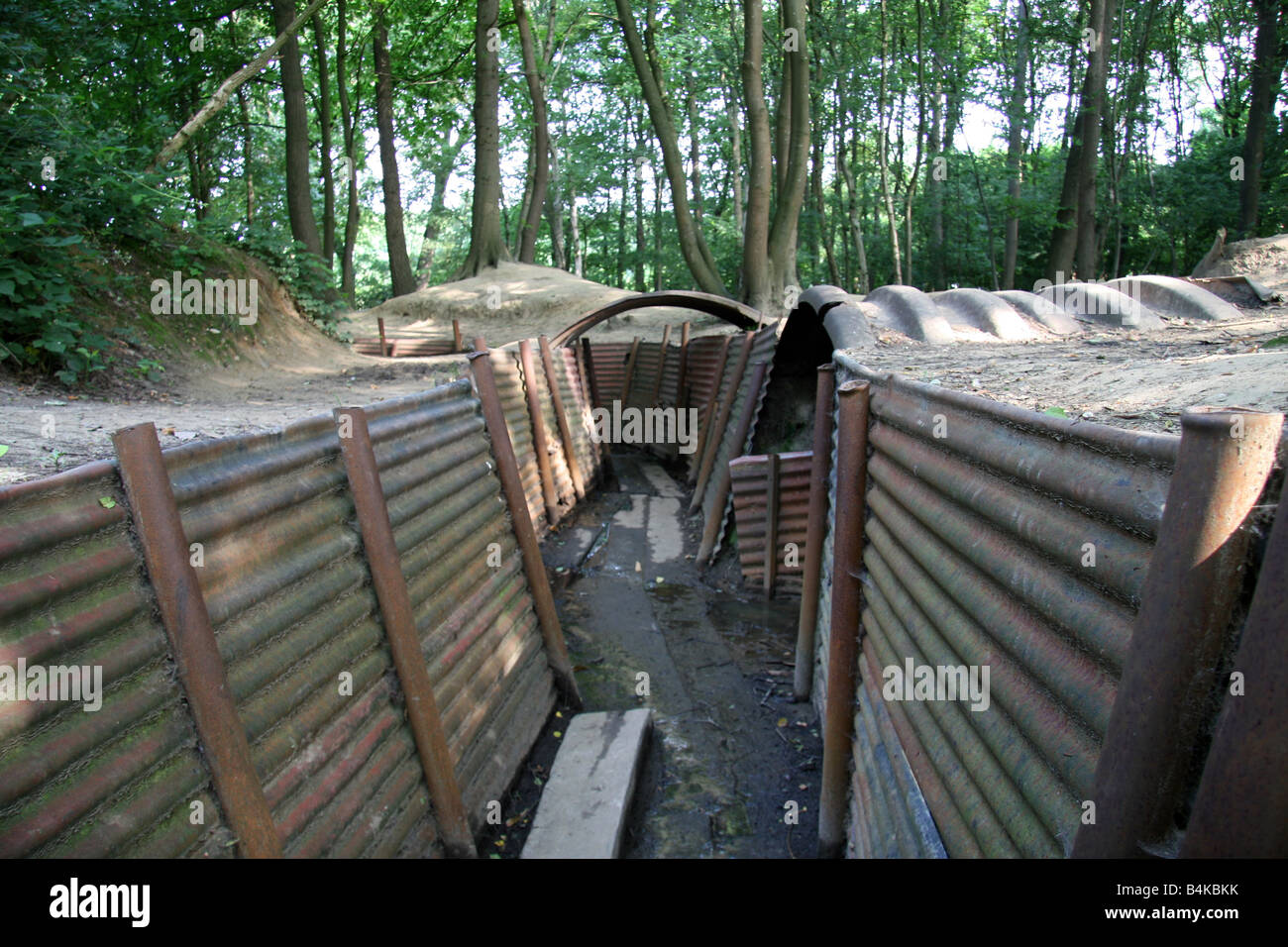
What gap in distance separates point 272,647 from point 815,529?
10.2ft

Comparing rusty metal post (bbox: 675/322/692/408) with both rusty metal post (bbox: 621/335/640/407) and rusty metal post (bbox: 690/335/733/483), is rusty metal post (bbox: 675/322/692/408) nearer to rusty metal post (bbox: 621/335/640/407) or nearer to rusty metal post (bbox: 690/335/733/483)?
rusty metal post (bbox: 690/335/733/483)

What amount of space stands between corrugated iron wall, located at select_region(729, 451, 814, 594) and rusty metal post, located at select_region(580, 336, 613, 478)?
15.4 ft

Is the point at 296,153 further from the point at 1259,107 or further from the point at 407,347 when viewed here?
the point at 1259,107

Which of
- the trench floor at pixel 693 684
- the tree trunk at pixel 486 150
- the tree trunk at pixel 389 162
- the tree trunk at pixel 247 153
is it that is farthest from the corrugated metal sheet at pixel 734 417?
the tree trunk at pixel 247 153

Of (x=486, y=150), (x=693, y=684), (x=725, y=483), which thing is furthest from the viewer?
(x=486, y=150)

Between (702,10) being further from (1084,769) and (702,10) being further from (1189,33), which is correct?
(1084,769)

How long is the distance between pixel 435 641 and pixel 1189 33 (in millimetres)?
32206

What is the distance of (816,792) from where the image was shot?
3896 millimetres

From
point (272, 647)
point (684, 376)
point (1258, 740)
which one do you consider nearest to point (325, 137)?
point (684, 376)

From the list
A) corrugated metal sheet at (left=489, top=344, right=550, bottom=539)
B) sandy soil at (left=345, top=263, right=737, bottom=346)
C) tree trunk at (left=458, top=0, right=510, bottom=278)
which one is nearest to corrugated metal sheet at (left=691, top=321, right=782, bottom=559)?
corrugated metal sheet at (left=489, top=344, right=550, bottom=539)

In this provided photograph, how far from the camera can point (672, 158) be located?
16.7 m

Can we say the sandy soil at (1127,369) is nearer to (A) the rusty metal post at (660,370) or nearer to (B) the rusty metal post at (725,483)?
(B) the rusty metal post at (725,483)

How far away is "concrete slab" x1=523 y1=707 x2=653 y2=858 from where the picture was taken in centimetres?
330

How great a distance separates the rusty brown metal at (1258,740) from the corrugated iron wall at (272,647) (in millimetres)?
1930
